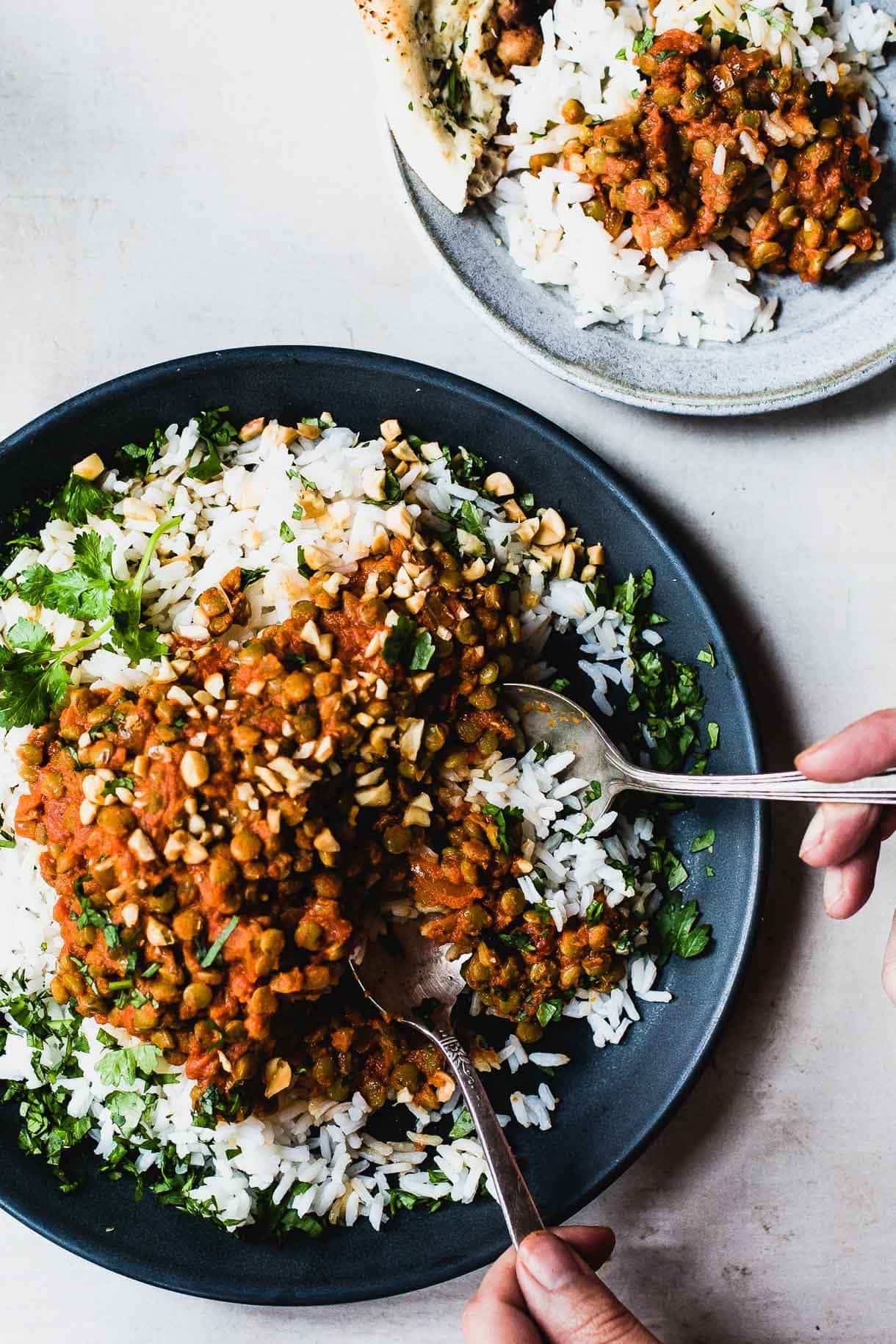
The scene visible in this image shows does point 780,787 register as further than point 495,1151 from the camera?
No

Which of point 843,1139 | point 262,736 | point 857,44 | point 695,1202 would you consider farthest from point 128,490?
point 843,1139

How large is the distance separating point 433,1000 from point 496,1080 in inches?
14.1

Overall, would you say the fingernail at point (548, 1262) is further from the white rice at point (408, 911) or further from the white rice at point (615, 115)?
the white rice at point (615, 115)

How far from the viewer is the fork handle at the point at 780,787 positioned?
221cm

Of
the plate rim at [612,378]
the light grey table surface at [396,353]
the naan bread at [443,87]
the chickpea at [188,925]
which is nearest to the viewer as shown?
the chickpea at [188,925]

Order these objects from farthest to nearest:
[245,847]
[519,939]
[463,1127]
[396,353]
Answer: [396,353]
[463,1127]
[519,939]
[245,847]

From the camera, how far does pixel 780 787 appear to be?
2346 mm

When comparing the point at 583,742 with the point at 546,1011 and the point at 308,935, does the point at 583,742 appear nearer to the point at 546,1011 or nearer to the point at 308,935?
the point at 546,1011

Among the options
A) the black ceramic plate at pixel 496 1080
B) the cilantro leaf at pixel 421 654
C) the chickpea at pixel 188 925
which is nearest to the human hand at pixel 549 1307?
the black ceramic plate at pixel 496 1080

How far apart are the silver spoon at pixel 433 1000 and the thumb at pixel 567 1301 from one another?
4.4 inches

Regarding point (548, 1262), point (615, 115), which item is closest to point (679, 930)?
point (548, 1262)

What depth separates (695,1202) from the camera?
3160mm

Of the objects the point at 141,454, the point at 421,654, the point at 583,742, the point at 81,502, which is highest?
the point at 141,454

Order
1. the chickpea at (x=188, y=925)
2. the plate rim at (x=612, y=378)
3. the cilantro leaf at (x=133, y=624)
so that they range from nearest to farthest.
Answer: the chickpea at (x=188, y=925)
the cilantro leaf at (x=133, y=624)
the plate rim at (x=612, y=378)
